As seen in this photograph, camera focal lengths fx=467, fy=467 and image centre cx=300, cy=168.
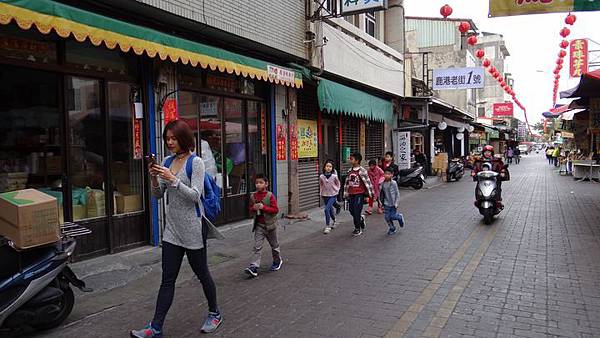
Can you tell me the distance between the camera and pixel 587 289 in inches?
202

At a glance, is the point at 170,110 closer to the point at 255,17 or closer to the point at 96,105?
the point at 96,105

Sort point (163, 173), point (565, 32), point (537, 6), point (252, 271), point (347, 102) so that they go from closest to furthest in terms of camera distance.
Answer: point (163, 173), point (252, 271), point (537, 6), point (347, 102), point (565, 32)

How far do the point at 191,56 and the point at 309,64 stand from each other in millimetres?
4674

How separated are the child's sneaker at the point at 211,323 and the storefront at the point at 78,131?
95.6 inches

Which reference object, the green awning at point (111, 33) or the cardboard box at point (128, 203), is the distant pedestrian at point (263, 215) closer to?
the green awning at point (111, 33)

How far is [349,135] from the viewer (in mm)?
14891

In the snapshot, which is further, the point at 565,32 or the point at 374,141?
the point at 374,141

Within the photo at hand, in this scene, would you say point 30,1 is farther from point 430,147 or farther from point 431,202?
point 430,147

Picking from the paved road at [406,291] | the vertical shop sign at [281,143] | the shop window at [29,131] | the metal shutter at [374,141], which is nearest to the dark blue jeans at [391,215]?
the paved road at [406,291]

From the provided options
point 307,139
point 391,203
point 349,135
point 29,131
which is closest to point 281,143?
point 307,139

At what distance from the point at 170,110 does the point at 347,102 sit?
225 inches

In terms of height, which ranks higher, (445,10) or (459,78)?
(445,10)

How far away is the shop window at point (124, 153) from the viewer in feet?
23.7

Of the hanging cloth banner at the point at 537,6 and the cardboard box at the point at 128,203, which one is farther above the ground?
the hanging cloth banner at the point at 537,6
